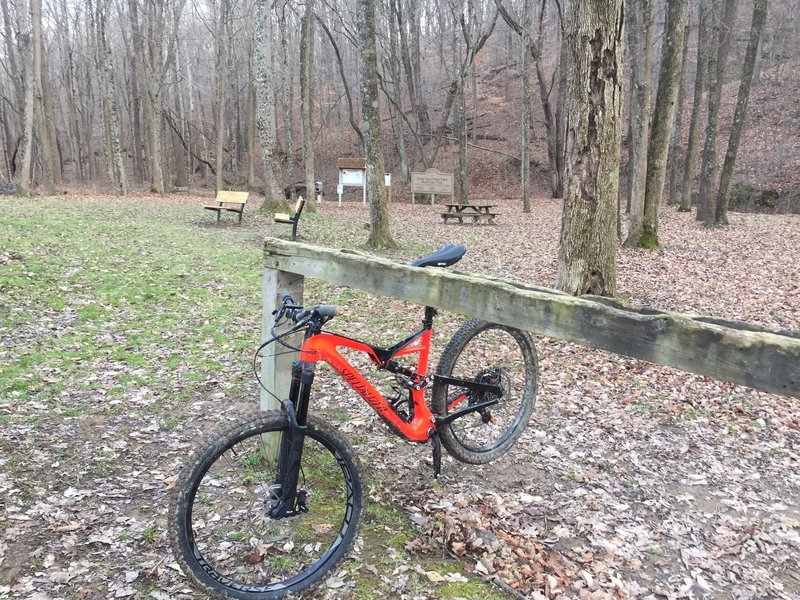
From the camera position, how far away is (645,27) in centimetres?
1095

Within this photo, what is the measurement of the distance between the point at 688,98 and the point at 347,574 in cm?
3817

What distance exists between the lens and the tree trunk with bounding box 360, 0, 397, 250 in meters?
10.3

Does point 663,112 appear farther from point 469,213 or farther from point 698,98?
point 698,98

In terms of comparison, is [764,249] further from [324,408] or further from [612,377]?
[324,408]

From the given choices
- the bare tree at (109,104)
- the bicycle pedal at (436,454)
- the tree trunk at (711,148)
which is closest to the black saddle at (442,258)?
the bicycle pedal at (436,454)

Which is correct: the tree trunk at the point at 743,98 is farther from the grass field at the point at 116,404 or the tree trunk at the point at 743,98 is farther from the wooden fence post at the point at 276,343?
the wooden fence post at the point at 276,343

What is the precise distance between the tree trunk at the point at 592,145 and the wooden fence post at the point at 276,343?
173 inches

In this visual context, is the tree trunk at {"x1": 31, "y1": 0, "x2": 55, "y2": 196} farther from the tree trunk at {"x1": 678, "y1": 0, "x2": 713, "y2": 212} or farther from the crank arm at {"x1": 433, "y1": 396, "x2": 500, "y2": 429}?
the tree trunk at {"x1": 678, "y1": 0, "x2": 713, "y2": 212}

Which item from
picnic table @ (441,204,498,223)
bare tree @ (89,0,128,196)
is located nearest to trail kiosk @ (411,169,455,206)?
picnic table @ (441,204,498,223)

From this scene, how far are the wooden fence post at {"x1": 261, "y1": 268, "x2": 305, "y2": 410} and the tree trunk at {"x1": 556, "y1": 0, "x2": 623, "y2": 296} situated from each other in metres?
4.38

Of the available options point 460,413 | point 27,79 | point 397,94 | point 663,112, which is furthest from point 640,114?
point 397,94

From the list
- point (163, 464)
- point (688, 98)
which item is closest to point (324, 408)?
point (163, 464)

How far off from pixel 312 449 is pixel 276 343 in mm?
674

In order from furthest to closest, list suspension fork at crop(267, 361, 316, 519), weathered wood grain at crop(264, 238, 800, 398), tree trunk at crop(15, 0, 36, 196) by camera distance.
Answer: tree trunk at crop(15, 0, 36, 196) → suspension fork at crop(267, 361, 316, 519) → weathered wood grain at crop(264, 238, 800, 398)
